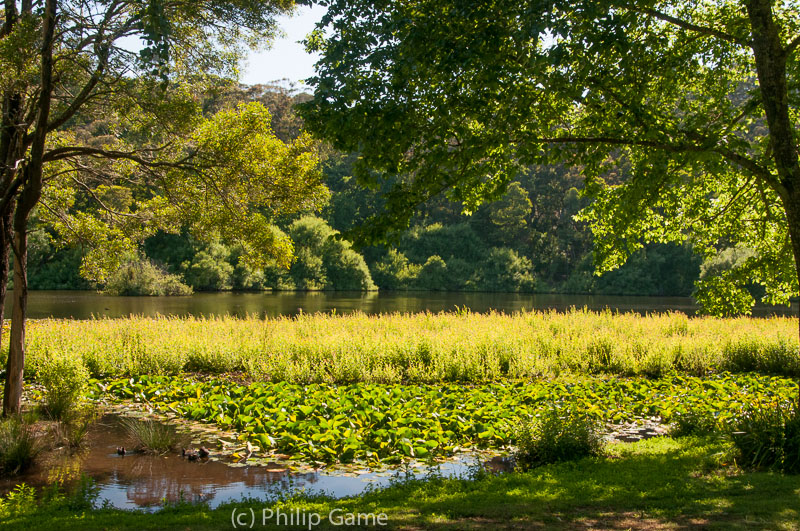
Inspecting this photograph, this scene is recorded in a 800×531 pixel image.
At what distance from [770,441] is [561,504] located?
3230 millimetres

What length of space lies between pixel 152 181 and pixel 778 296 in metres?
12.5

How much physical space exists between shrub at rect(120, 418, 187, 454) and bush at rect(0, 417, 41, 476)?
1295 mm

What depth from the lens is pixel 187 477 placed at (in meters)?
7.73

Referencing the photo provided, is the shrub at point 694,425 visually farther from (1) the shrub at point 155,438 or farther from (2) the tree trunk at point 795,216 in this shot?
(1) the shrub at point 155,438

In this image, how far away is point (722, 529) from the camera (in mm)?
5012

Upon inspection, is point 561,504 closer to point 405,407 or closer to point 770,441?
point 770,441

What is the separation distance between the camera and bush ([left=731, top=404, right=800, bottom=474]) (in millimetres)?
6953

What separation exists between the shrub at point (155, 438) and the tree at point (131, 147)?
1.94m

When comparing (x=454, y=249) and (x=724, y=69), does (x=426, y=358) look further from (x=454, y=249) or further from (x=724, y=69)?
(x=454, y=249)

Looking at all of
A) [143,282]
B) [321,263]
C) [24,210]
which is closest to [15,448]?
[24,210]

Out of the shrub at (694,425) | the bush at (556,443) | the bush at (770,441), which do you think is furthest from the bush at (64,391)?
the bush at (770,441)

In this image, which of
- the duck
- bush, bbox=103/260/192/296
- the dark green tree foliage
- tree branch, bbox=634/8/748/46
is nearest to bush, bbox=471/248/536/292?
the dark green tree foliage

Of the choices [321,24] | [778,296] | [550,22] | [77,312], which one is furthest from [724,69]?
[77,312]

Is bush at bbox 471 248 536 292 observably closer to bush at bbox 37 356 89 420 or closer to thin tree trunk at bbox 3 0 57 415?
bush at bbox 37 356 89 420
